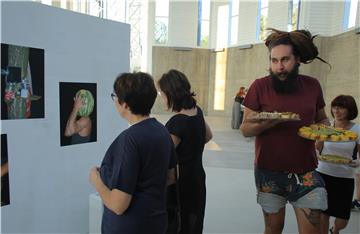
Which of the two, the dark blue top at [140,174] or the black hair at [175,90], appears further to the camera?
the black hair at [175,90]

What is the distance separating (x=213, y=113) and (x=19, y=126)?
1789cm

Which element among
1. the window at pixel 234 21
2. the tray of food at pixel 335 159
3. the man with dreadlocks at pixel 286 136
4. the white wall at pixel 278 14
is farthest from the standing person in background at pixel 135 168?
the window at pixel 234 21

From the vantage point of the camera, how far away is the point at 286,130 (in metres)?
2.05

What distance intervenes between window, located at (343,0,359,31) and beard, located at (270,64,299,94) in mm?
11651

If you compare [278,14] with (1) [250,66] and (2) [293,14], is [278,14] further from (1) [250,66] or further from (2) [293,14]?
(1) [250,66]

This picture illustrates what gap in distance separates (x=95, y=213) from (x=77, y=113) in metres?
0.89

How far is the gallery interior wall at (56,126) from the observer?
2453mm

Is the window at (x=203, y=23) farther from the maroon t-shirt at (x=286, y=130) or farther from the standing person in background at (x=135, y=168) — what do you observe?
the standing person in background at (x=135, y=168)

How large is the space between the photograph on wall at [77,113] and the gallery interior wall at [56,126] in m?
0.05

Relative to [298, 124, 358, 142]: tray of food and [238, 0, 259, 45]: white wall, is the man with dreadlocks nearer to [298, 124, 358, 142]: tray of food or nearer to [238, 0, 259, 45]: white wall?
[298, 124, 358, 142]: tray of food

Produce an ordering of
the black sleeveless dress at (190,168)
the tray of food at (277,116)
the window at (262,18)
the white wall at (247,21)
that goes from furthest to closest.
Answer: the white wall at (247,21), the window at (262,18), the black sleeveless dress at (190,168), the tray of food at (277,116)

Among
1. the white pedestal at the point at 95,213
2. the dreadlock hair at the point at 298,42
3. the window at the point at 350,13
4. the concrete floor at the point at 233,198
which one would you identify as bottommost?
the concrete floor at the point at 233,198

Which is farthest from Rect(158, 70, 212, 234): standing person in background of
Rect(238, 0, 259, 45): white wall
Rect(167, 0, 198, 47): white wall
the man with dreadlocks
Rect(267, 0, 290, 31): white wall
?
Rect(167, 0, 198, 47): white wall

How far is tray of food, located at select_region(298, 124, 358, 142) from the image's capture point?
6.40ft
